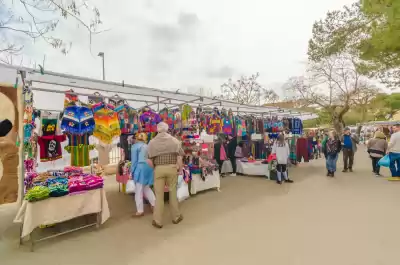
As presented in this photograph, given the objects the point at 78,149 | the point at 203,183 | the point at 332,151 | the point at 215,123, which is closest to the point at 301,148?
the point at 332,151

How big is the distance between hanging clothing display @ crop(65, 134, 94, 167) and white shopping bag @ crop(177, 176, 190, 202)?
1.73 meters

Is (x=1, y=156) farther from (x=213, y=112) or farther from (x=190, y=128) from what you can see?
(x=213, y=112)

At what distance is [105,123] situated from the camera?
13.0ft

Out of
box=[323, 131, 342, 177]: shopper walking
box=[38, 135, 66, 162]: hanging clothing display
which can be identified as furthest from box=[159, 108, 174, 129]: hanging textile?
box=[323, 131, 342, 177]: shopper walking

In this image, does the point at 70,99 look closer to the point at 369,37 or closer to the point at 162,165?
the point at 162,165

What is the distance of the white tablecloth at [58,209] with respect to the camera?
2.84m

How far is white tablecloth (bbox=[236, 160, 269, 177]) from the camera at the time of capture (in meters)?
7.15

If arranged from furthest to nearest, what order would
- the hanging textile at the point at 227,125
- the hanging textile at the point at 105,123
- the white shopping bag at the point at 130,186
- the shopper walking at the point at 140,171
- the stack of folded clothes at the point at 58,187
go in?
1. the hanging textile at the point at 227,125
2. the white shopping bag at the point at 130,186
3. the shopper walking at the point at 140,171
4. the hanging textile at the point at 105,123
5. the stack of folded clothes at the point at 58,187

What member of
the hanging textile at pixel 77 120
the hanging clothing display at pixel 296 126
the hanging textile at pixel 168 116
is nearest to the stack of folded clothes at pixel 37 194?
the hanging textile at pixel 77 120

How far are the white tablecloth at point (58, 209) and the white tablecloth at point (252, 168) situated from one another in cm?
478

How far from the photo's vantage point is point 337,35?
10.7 metres

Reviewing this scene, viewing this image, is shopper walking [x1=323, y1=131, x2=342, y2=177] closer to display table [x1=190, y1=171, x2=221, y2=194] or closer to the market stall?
the market stall

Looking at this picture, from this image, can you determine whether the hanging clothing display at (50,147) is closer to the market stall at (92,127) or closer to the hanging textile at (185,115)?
the market stall at (92,127)

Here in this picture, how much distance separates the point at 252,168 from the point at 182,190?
3222mm
